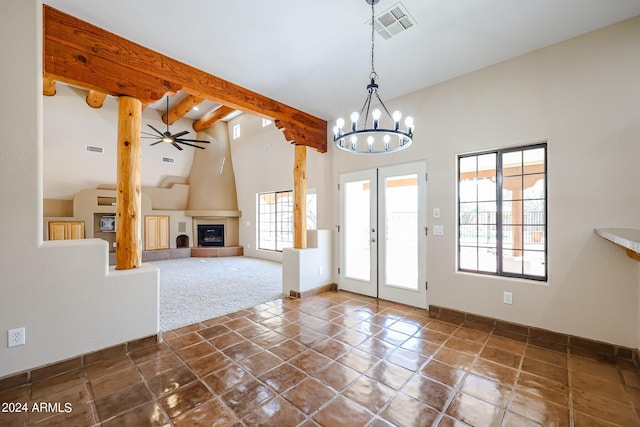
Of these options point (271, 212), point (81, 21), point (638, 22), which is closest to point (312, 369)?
point (81, 21)

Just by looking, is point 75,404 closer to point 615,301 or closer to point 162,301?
point 162,301

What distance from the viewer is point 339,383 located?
2127 millimetres

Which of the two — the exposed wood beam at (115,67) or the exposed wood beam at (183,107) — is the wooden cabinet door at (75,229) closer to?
the exposed wood beam at (183,107)

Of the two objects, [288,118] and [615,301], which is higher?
[288,118]

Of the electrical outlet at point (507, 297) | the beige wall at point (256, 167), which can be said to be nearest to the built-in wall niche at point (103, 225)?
the beige wall at point (256, 167)

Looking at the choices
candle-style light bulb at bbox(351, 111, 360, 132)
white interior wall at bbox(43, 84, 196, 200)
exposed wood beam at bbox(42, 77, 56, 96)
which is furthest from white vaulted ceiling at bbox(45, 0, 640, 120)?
white interior wall at bbox(43, 84, 196, 200)

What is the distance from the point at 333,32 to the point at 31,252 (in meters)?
3.22

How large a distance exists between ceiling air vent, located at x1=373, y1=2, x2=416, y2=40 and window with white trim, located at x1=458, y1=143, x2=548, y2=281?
176 cm

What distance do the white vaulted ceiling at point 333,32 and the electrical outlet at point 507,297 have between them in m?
2.71

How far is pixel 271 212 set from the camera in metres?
8.42

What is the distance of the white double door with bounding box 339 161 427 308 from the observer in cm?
386

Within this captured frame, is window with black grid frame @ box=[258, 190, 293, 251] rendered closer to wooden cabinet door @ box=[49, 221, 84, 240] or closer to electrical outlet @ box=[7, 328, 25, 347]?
wooden cabinet door @ box=[49, 221, 84, 240]

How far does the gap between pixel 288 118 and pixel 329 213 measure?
1.81 metres

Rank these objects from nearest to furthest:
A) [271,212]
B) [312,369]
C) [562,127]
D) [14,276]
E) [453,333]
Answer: [14,276] < [312,369] < [562,127] < [453,333] < [271,212]
